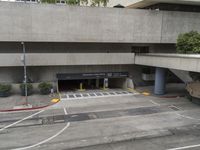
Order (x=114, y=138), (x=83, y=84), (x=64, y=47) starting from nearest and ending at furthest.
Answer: (x=114, y=138), (x=64, y=47), (x=83, y=84)

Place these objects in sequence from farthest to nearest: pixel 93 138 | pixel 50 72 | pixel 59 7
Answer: pixel 50 72, pixel 59 7, pixel 93 138

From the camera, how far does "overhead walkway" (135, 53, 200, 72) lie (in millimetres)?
21234

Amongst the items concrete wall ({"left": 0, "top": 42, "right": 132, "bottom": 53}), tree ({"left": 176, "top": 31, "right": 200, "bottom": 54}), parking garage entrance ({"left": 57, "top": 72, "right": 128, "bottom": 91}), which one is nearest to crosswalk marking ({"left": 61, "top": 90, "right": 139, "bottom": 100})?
parking garage entrance ({"left": 57, "top": 72, "right": 128, "bottom": 91})

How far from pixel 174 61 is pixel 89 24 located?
12.6 meters

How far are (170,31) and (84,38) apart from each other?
44.8 ft

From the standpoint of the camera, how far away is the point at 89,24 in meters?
29.8

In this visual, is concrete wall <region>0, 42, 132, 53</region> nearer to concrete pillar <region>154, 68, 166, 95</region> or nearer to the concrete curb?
concrete pillar <region>154, 68, 166, 95</region>

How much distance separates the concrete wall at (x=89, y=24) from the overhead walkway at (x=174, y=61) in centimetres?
443

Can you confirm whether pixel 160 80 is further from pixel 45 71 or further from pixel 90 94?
A: pixel 45 71

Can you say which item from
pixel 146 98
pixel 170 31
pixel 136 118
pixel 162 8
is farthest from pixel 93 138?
pixel 162 8

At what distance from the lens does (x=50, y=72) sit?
1236 inches

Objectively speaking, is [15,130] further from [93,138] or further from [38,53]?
[38,53]

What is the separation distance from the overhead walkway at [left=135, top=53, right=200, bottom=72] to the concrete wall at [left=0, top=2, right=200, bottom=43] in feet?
14.5

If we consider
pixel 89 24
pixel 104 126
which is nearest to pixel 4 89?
pixel 89 24
